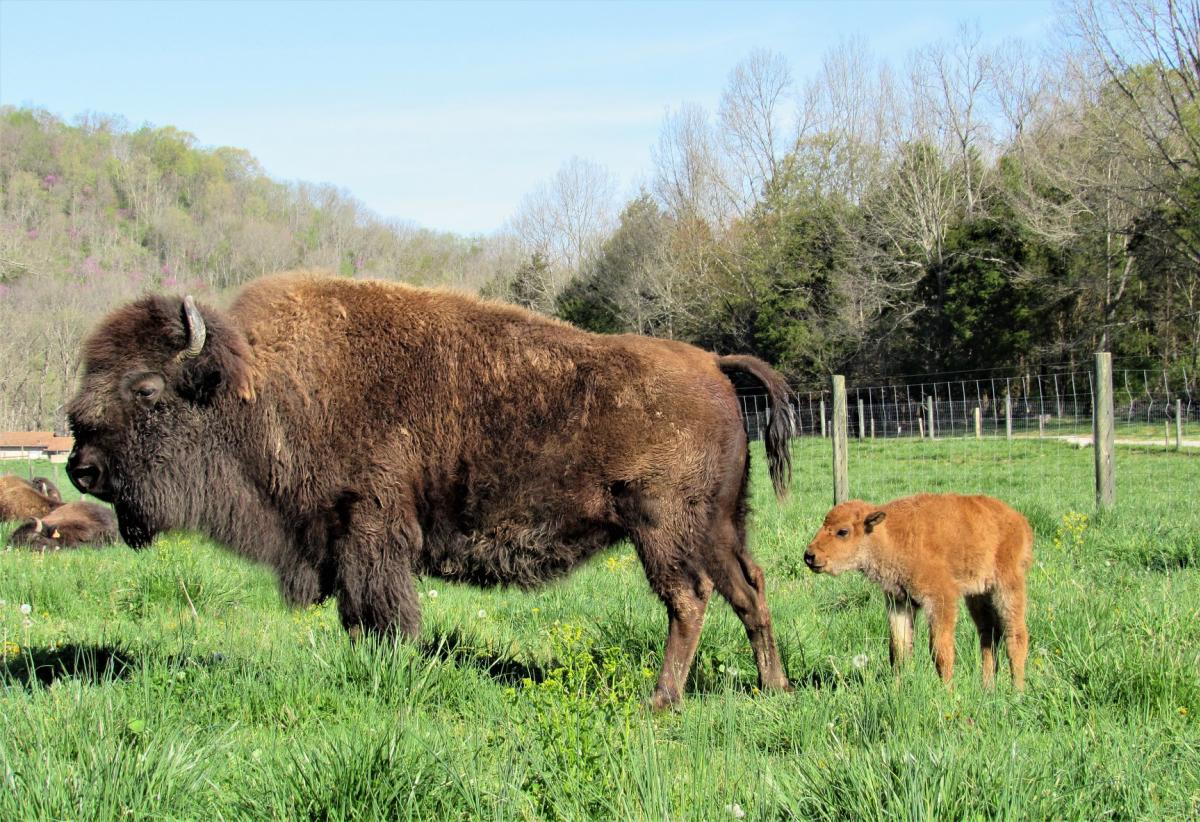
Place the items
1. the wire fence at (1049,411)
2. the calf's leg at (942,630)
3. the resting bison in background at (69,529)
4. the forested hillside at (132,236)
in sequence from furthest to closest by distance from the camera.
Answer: the forested hillside at (132,236)
the wire fence at (1049,411)
the resting bison in background at (69,529)
the calf's leg at (942,630)

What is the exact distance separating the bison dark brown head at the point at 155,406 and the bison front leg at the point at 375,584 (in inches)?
42.1

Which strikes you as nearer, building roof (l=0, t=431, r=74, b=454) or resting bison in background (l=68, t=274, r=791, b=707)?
resting bison in background (l=68, t=274, r=791, b=707)

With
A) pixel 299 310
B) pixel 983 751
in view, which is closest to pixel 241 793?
pixel 983 751

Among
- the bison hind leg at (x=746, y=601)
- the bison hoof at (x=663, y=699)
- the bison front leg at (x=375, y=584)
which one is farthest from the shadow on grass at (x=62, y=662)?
the bison hind leg at (x=746, y=601)

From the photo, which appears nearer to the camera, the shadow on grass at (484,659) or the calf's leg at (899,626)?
the shadow on grass at (484,659)

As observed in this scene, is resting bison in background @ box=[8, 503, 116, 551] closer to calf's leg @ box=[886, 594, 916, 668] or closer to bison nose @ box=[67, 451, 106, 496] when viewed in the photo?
bison nose @ box=[67, 451, 106, 496]

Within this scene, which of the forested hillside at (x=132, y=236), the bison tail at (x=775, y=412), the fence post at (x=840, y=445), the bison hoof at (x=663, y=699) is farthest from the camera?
the forested hillside at (x=132, y=236)

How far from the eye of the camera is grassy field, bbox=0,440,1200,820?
117 inches

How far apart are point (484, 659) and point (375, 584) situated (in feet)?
2.55

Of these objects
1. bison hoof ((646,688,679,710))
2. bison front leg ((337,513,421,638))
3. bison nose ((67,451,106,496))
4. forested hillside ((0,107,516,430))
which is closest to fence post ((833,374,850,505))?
bison hoof ((646,688,679,710))

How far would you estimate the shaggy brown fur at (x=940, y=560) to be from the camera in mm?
5512

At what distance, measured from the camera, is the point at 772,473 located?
→ 645 cm

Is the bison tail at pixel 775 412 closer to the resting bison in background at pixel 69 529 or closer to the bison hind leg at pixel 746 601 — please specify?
the bison hind leg at pixel 746 601

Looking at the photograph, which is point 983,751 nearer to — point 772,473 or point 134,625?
point 772,473
